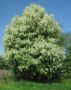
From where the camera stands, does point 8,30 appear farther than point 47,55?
Yes

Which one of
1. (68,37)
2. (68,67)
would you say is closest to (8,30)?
(68,67)

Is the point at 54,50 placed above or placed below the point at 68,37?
below

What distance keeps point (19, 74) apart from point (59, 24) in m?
9.56

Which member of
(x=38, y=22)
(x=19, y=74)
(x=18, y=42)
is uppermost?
(x=38, y=22)

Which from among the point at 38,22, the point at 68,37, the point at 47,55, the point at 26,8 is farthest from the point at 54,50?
the point at 68,37

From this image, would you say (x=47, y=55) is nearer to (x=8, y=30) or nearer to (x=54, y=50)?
(x=54, y=50)

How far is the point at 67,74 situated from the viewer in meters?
56.3

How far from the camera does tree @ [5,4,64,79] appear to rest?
4541cm

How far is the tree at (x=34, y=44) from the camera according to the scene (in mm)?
45406

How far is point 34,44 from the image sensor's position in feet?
153

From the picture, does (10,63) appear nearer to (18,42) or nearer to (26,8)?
(18,42)

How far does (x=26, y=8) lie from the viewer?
50.0m

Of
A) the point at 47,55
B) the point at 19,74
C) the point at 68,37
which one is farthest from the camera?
the point at 68,37

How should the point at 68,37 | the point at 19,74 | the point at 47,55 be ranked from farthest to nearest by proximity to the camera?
the point at 68,37, the point at 19,74, the point at 47,55
